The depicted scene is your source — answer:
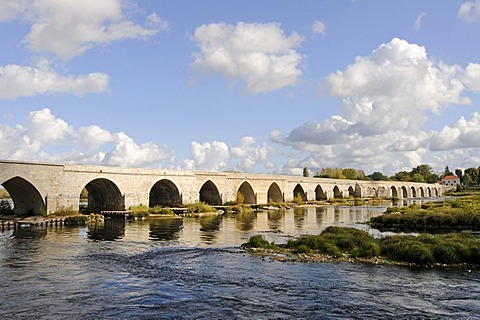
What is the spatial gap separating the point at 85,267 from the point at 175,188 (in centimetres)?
3650

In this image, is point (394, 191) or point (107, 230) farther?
point (394, 191)

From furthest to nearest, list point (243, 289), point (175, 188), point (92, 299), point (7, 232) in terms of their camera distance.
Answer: point (175, 188), point (7, 232), point (243, 289), point (92, 299)

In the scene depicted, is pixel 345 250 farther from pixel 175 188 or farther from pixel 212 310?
pixel 175 188

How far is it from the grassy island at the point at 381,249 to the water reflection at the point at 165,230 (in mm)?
7743

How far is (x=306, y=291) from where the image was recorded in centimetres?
1538

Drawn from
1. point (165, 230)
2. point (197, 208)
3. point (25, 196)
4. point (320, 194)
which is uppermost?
point (25, 196)

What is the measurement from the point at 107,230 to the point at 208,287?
67.3ft

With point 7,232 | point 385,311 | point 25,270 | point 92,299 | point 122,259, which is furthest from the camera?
point 7,232

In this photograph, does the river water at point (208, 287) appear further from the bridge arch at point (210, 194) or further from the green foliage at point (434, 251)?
the bridge arch at point (210, 194)

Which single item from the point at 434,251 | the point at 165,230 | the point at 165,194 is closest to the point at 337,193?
the point at 165,194

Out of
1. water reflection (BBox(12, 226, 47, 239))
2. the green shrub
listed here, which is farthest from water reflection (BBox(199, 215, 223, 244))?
water reflection (BBox(12, 226, 47, 239))

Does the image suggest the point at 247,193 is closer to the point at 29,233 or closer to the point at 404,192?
the point at 29,233

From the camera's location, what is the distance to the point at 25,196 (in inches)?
1603

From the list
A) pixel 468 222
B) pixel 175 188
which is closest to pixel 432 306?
pixel 468 222
